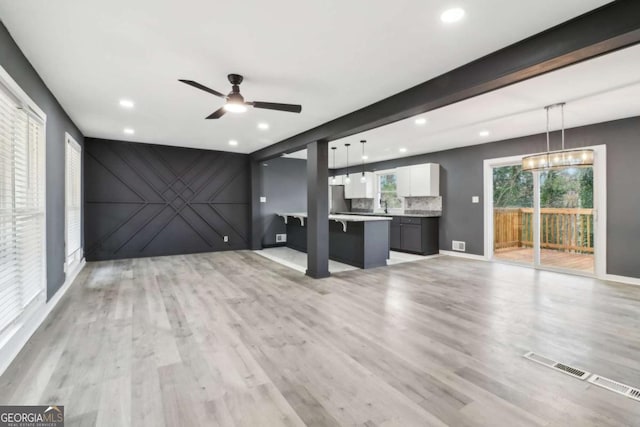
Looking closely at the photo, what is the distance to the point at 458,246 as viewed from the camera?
705cm

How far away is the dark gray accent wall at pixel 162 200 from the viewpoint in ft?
20.9

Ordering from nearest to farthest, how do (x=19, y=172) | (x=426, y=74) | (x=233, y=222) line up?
(x=19, y=172) < (x=426, y=74) < (x=233, y=222)

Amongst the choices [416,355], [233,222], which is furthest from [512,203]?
[233,222]

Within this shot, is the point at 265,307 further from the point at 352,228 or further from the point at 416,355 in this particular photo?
the point at 352,228

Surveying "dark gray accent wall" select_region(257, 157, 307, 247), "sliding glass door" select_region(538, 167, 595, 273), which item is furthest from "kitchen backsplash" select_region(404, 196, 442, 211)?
"dark gray accent wall" select_region(257, 157, 307, 247)

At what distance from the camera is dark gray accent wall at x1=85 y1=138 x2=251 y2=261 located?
6379 mm

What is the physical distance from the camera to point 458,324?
3074 millimetres

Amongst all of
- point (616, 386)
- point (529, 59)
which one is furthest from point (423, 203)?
point (616, 386)

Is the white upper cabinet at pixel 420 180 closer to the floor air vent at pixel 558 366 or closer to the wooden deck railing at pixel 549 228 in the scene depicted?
the wooden deck railing at pixel 549 228

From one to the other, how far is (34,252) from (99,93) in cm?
196

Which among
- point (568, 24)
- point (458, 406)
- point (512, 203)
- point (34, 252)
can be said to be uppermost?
point (568, 24)

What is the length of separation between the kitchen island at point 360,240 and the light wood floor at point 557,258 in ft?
8.94

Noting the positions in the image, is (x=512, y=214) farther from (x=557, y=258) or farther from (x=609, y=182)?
(x=609, y=182)

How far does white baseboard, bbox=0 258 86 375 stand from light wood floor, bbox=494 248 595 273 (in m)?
7.45
